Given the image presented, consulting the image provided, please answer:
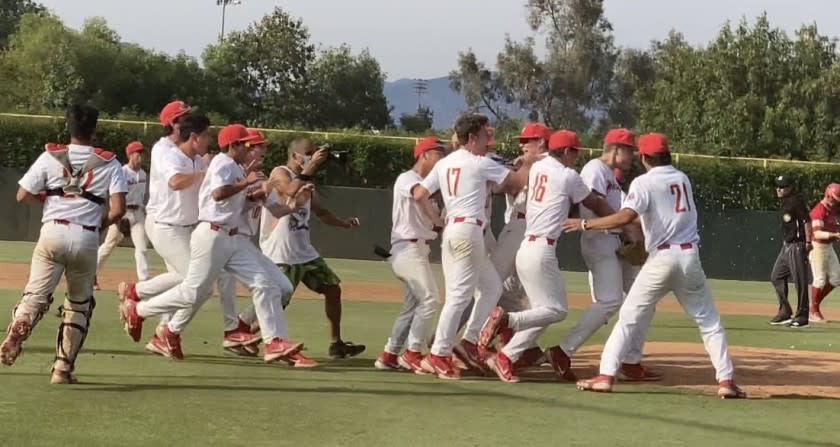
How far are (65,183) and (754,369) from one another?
5.91 metres

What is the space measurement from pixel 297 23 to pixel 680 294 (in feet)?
207

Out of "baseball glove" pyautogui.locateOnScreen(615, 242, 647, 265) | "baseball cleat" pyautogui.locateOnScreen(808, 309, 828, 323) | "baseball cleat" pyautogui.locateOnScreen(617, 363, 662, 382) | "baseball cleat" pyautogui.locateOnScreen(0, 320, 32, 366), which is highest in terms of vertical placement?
"baseball glove" pyautogui.locateOnScreen(615, 242, 647, 265)

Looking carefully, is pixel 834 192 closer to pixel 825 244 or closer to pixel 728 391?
pixel 825 244

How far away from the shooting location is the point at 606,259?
959cm

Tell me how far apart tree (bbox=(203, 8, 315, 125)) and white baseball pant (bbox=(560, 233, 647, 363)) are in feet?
191

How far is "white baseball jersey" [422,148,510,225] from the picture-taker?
9.35 m

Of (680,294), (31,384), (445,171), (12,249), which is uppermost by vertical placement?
(445,171)

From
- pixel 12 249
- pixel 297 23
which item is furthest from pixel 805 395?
pixel 297 23

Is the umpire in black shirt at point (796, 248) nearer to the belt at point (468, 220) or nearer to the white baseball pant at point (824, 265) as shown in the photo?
the white baseball pant at point (824, 265)

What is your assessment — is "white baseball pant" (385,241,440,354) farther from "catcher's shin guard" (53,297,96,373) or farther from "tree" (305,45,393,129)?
"tree" (305,45,393,129)

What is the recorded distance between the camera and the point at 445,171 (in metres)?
9.52

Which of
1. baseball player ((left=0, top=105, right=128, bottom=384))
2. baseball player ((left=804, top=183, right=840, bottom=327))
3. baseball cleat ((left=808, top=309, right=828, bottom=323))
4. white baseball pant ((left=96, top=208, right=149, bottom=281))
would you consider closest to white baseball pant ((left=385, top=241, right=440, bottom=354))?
baseball player ((left=0, top=105, right=128, bottom=384))

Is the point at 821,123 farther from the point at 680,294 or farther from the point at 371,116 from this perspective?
the point at 680,294

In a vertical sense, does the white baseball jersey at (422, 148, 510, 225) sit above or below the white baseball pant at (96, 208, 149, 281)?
above
